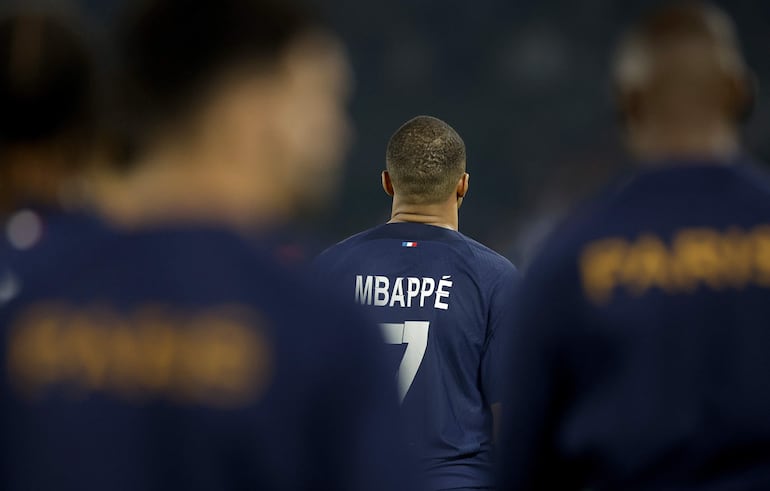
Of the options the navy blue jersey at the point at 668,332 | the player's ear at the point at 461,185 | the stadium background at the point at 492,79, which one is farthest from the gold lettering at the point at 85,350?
the stadium background at the point at 492,79

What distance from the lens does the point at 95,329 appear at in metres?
1.30

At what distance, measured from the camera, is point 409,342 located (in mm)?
3742

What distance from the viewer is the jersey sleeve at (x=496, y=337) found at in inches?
149

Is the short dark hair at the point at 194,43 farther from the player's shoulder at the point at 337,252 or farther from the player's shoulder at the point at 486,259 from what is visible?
the player's shoulder at the point at 486,259

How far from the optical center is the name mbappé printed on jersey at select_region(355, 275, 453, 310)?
12.4 ft

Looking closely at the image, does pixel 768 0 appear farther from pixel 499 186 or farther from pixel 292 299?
pixel 292 299

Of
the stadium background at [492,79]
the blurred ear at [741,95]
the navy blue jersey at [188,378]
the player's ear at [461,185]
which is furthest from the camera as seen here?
the stadium background at [492,79]

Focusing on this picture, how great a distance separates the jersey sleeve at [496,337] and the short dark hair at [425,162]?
425 mm

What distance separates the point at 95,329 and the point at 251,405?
214mm

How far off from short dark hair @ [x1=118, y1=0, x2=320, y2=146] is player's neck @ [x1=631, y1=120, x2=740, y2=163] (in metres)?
0.85

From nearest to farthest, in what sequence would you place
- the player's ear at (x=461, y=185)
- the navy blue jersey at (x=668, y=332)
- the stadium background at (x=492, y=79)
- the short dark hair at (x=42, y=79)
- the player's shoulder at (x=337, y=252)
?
the short dark hair at (x=42, y=79) → the navy blue jersey at (x=668, y=332) → the player's shoulder at (x=337, y=252) → the player's ear at (x=461, y=185) → the stadium background at (x=492, y=79)

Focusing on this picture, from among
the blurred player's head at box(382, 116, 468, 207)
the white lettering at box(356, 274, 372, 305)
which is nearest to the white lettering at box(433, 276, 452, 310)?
the white lettering at box(356, 274, 372, 305)

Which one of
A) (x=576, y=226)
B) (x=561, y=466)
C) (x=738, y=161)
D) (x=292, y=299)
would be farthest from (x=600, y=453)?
(x=292, y=299)

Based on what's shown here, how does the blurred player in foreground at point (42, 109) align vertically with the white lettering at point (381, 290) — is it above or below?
above
